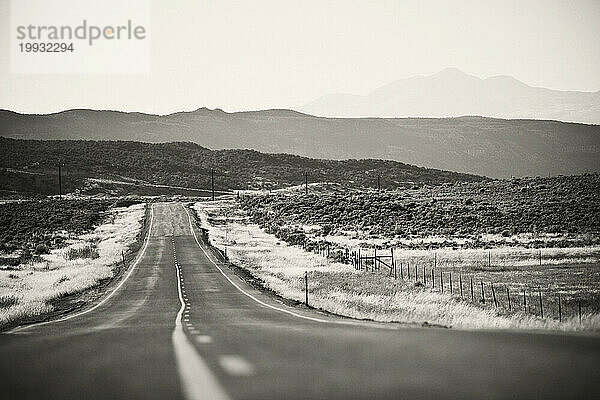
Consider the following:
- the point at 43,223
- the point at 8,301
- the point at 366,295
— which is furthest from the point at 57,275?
the point at 43,223

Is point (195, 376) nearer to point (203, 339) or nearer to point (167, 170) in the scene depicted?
point (203, 339)

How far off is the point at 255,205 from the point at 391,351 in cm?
10214

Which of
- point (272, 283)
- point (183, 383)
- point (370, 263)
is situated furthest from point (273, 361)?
point (370, 263)

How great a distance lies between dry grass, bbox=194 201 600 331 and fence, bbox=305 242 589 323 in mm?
849

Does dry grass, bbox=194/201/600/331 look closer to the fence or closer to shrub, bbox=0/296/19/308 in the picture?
the fence

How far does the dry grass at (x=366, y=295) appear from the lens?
19734 millimetres

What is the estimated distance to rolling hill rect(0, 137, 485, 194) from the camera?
5969 inches

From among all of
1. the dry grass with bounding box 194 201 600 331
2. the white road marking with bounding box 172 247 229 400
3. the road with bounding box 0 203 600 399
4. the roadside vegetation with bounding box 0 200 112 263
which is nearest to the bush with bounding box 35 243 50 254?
the roadside vegetation with bounding box 0 200 112 263

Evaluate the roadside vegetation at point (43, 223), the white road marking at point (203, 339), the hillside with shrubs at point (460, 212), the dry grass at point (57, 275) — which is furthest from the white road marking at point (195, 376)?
the hillside with shrubs at point (460, 212)

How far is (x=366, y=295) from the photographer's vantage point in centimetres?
2814

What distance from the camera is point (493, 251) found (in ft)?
163

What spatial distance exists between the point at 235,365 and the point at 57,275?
3587cm

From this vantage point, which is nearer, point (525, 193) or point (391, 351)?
point (391, 351)

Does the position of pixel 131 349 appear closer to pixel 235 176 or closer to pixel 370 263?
pixel 370 263
